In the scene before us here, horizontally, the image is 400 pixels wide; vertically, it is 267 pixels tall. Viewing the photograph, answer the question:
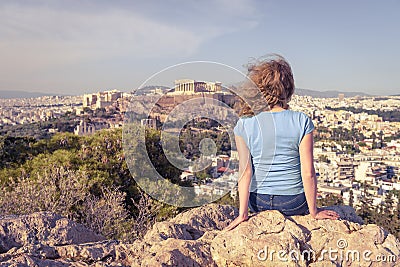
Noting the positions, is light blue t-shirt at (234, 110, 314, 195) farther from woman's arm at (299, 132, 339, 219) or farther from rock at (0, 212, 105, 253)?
rock at (0, 212, 105, 253)

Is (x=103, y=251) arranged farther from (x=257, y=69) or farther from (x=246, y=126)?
(x=257, y=69)

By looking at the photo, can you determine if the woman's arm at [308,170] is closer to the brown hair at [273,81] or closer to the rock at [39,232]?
the brown hair at [273,81]

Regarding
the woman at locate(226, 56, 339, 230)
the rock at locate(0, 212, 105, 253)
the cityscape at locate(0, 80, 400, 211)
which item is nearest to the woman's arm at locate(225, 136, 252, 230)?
the woman at locate(226, 56, 339, 230)

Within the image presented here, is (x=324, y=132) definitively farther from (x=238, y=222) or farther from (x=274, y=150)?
(x=238, y=222)

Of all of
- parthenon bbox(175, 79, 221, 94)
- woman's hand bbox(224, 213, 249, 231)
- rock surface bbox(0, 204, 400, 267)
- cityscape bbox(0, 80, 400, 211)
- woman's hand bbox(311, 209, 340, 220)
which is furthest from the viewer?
cityscape bbox(0, 80, 400, 211)

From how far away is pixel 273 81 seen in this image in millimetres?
2295

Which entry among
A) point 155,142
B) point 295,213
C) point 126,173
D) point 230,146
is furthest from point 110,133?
point 295,213

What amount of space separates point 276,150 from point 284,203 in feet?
0.96

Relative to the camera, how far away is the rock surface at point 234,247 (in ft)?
5.78

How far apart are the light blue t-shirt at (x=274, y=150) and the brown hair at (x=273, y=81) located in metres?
0.08

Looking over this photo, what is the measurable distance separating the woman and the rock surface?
0.18 meters

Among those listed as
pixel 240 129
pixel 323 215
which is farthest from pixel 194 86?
pixel 323 215

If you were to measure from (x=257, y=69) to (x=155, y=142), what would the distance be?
1525 mm

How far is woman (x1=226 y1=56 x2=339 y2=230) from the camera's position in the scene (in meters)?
2.26
